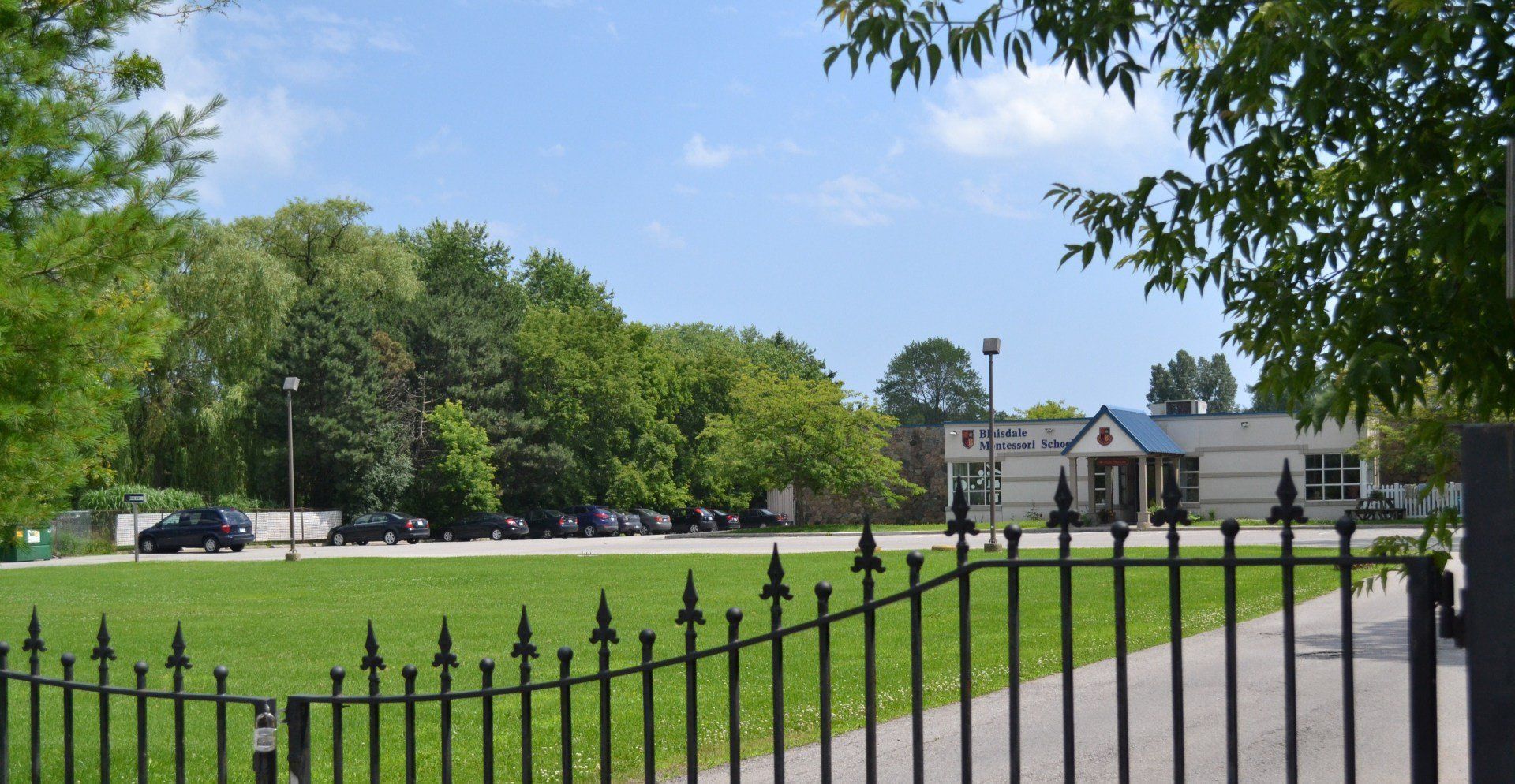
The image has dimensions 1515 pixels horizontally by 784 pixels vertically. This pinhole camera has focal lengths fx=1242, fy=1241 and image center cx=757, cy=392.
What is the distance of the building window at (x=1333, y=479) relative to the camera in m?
47.2

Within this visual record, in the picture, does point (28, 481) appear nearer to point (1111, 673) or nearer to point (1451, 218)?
point (1451, 218)

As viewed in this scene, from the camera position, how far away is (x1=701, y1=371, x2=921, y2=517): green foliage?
49844 millimetres

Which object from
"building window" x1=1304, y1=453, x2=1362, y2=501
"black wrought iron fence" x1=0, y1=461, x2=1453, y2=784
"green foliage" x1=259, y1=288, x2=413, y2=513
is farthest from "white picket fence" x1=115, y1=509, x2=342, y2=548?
"black wrought iron fence" x1=0, y1=461, x2=1453, y2=784

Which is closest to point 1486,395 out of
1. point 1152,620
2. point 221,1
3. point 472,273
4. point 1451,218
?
point 1451,218

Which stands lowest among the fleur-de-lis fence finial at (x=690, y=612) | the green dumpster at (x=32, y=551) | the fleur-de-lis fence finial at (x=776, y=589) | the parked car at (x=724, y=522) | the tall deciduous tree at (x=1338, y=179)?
the parked car at (x=724, y=522)

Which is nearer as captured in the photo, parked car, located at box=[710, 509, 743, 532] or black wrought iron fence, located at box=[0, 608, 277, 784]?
black wrought iron fence, located at box=[0, 608, 277, 784]

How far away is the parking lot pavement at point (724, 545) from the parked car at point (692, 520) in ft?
40.2

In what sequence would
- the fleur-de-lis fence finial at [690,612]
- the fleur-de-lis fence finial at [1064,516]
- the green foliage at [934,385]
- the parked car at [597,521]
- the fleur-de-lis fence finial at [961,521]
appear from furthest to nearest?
the green foliage at [934,385] → the parked car at [597,521] → the fleur-de-lis fence finial at [690,612] → the fleur-de-lis fence finial at [961,521] → the fleur-de-lis fence finial at [1064,516]

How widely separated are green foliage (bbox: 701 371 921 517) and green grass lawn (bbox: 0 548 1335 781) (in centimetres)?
2275

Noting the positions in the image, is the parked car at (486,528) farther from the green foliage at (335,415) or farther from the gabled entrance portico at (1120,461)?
the gabled entrance portico at (1120,461)

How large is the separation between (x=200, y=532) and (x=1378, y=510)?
4047 cm

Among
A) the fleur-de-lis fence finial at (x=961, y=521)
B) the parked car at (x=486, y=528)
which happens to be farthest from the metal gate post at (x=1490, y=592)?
the parked car at (x=486, y=528)

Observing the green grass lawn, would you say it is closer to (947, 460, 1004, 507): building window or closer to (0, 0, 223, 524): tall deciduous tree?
(0, 0, 223, 524): tall deciduous tree

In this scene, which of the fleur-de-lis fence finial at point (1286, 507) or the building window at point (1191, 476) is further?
the building window at point (1191, 476)
